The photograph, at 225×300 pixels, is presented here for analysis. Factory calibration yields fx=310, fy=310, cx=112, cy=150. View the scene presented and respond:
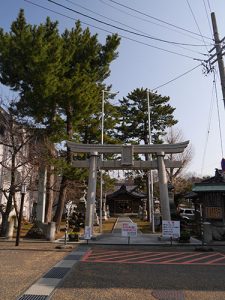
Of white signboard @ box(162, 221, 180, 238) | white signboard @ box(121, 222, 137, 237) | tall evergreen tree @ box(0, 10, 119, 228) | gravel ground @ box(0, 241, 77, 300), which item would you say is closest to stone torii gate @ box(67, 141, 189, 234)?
tall evergreen tree @ box(0, 10, 119, 228)

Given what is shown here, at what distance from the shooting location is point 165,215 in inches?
789

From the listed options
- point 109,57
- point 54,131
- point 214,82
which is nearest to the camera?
point 214,82

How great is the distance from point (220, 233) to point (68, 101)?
13158mm

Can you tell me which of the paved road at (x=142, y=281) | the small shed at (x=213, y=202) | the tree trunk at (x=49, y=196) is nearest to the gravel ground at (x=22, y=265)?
the paved road at (x=142, y=281)

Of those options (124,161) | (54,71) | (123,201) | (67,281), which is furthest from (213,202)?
(123,201)

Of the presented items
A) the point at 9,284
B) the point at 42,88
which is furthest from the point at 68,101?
the point at 9,284

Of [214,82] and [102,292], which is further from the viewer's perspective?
[214,82]

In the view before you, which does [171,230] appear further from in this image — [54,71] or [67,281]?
[54,71]

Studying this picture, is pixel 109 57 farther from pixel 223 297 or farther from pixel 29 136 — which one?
pixel 223 297

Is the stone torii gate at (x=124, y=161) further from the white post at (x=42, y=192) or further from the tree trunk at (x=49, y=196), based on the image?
the white post at (x=42, y=192)

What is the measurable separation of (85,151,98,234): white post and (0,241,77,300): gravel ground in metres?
4.72

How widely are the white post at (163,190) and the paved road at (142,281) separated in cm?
817

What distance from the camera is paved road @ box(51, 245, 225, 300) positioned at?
279 inches

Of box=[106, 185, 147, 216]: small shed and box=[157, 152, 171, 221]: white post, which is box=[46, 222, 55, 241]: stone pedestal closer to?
box=[157, 152, 171, 221]: white post
